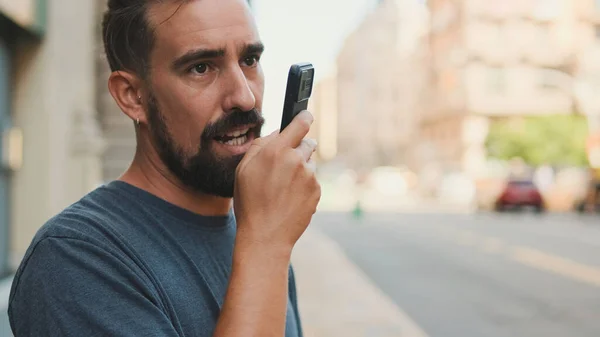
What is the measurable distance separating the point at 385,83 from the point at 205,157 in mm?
116168

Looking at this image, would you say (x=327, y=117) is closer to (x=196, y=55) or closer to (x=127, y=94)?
(x=127, y=94)

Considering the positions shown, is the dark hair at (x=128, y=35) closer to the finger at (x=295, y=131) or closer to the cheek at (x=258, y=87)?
the cheek at (x=258, y=87)

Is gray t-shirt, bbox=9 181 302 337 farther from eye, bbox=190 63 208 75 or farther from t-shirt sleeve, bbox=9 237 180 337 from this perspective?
eye, bbox=190 63 208 75

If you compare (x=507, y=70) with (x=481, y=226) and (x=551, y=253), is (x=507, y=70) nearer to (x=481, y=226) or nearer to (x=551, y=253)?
(x=481, y=226)

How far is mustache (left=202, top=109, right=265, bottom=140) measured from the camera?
149cm

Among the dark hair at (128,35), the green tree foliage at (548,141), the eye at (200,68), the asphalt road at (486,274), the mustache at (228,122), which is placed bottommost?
the green tree foliage at (548,141)

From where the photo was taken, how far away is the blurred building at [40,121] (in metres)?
6.76

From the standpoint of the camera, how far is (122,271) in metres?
1.26

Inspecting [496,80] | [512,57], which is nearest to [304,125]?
[512,57]

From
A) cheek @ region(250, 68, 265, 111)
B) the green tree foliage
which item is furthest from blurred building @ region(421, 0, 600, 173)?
cheek @ region(250, 68, 265, 111)

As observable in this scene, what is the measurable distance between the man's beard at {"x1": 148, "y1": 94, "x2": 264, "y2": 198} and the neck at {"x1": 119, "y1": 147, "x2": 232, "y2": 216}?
22 mm

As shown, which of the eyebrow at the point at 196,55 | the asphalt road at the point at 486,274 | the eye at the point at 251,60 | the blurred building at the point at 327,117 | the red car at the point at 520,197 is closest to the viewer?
the eyebrow at the point at 196,55

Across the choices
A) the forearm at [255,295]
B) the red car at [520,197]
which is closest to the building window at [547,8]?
the red car at [520,197]

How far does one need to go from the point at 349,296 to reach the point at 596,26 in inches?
2454
